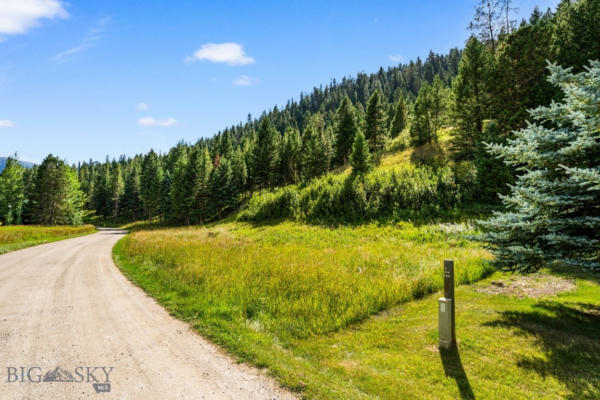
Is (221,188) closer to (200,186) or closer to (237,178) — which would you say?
(200,186)

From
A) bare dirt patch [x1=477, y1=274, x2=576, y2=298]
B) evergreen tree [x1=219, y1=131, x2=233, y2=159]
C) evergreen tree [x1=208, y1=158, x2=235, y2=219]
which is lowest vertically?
bare dirt patch [x1=477, y1=274, x2=576, y2=298]

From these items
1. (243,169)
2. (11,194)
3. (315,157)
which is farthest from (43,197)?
(315,157)

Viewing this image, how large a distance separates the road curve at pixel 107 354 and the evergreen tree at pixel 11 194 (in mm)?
64327

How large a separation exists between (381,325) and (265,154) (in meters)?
55.7

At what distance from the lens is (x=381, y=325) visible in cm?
698

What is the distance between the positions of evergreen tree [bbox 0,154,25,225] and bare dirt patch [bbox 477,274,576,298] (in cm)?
7567

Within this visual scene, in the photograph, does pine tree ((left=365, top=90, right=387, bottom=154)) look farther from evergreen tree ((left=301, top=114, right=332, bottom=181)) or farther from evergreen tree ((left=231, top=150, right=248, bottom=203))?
evergreen tree ((left=231, top=150, right=248, bottom=203))

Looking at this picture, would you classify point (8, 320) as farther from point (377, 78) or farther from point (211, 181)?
point (377, 78)

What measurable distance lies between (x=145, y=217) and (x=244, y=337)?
261 ft

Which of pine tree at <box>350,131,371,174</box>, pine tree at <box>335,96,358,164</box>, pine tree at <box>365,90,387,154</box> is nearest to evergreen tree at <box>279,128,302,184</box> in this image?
pine tree at <box>335,96,358,164</box>

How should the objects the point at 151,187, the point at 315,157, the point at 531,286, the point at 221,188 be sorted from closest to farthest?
the point at 531,286, the point at 315,157, the point at 221,188, the point at 151,187

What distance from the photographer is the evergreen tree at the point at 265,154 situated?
60.1 m

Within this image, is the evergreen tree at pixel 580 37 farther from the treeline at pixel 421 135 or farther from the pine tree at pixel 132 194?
the pine tree at pixel 132 194

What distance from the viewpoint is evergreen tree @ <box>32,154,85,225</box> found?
51.3m
